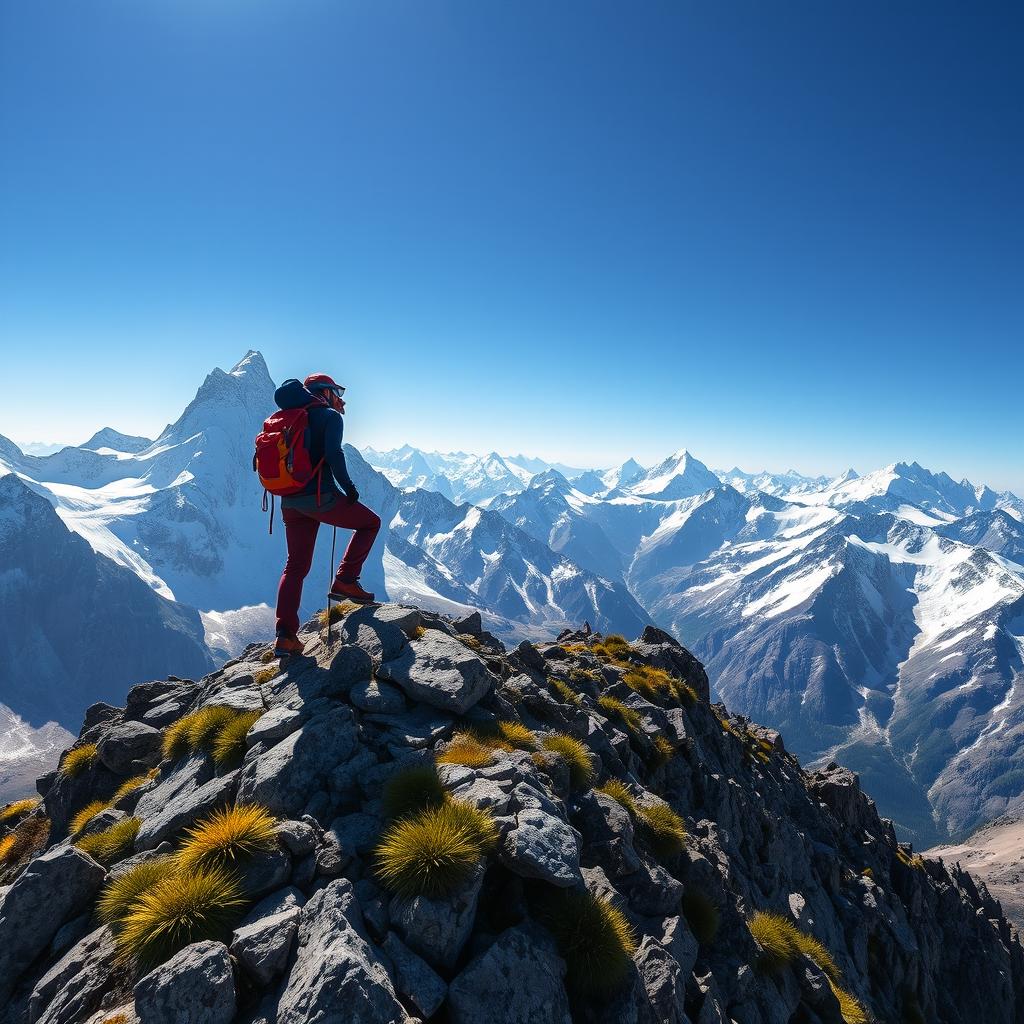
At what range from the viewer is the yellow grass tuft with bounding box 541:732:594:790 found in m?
12.8

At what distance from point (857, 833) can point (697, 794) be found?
2797 cm

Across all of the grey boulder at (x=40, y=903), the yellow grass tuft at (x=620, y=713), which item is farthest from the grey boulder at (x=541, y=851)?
the yellow grass tuft at (x=620, y=713)

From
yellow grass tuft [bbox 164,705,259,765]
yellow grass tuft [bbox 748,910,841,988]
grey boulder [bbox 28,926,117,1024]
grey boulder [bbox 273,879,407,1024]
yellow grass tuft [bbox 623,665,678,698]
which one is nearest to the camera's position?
grey boulder [bbox 273,879,407,1024]

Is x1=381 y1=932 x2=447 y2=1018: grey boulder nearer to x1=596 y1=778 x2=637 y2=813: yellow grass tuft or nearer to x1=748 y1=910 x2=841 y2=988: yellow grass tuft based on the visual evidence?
x1=596 y1=778 x2=637 y2=813: yellow grass tuft

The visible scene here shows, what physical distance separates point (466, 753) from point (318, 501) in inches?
293

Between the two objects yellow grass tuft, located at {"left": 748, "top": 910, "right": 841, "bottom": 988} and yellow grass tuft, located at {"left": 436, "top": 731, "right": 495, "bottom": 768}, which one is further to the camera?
yellow grass tuft, located at {"left": 748, "top": 910, "right": 841, "bottom": 988}

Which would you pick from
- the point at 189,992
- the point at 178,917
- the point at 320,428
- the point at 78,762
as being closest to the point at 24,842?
the point at 78,762

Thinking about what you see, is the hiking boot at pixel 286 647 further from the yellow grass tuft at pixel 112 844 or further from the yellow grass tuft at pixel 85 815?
the yellow grass tuft at pixel 112 844

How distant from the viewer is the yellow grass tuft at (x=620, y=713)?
22188 millimetres

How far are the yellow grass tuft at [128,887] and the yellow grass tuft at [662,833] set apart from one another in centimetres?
1023

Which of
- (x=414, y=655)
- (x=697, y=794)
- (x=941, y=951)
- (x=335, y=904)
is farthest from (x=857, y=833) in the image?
(x=335, y=904)

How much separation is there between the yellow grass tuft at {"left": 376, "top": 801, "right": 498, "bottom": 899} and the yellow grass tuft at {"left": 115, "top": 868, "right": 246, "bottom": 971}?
2038 mm

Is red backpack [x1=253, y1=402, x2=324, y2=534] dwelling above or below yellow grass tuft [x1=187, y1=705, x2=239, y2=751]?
above


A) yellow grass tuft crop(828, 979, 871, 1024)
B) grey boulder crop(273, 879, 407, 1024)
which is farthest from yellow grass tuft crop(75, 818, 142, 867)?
yellow grass tuft crop(828, 979, 871, 1024)
